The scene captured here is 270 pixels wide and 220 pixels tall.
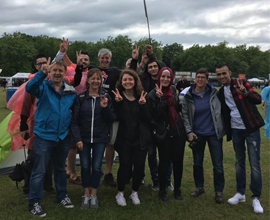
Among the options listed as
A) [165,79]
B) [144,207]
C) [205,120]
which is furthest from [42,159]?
[205,120]

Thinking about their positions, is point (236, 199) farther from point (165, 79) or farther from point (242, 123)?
point (165, 79)

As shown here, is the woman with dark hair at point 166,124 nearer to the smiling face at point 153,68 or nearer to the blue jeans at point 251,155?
the smiling face at point 153,68

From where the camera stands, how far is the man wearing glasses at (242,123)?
358 centimetres

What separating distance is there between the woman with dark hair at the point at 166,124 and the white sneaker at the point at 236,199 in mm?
855

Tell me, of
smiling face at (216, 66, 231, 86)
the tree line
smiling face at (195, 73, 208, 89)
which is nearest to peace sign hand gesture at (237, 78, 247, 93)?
smiling face at (216, 66, 231, 86)

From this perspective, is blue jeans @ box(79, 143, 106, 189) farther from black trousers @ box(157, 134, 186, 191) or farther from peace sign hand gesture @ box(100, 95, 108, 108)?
black trousers @ box(157, 134, 186, 191)

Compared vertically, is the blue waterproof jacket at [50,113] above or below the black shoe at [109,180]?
above

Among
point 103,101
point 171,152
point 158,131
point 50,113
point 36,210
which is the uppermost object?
point 103,101

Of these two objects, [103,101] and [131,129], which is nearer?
[103,101]

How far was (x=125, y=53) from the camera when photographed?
70.1m

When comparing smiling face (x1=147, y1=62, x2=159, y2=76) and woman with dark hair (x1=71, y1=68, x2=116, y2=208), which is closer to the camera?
woman with dark hair (x1=71, y1=68, x2=116, y2=208)

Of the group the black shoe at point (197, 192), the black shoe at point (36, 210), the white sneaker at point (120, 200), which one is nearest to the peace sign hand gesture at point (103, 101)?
the white sneaker at point (120, 200)

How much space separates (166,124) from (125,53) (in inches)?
2687

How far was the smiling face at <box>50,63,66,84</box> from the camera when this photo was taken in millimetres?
3385
